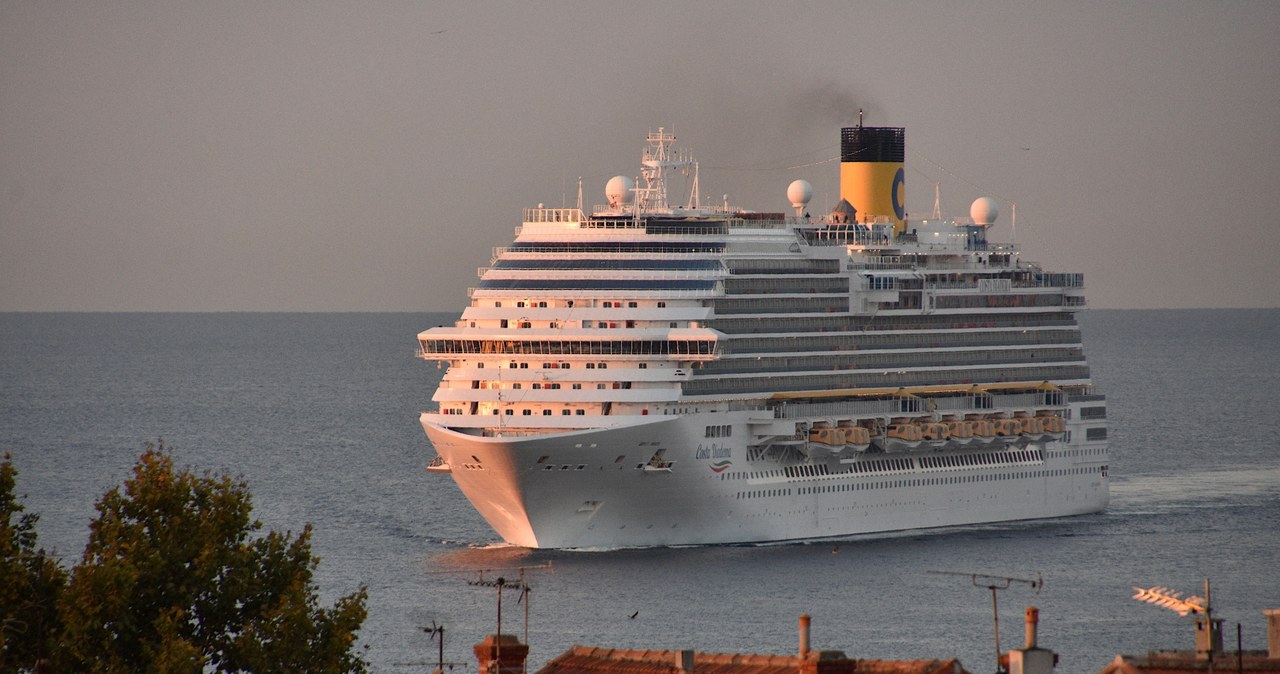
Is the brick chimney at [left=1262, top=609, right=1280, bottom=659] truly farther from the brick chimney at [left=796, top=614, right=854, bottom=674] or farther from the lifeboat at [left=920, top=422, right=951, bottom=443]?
the lifeboat at [left=920, top=422, right=951, bottom=443]

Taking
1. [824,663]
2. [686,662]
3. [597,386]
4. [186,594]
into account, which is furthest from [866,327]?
[824,663]

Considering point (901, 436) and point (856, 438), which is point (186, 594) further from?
point (901, 436)

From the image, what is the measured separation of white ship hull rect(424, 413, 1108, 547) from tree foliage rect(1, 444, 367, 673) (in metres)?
35.5

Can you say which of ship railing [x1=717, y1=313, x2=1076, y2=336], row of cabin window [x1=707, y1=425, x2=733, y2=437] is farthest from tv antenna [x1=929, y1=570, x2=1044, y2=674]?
ship railing [x1=717, y1=313, x2=1076, y2=336]

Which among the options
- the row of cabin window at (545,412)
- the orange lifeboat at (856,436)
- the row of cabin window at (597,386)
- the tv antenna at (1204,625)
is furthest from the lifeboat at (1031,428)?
the tv antenna at (1204,625)

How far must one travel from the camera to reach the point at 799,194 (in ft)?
311

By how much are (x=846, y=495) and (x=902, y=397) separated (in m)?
4.66

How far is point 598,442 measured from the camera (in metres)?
74.9

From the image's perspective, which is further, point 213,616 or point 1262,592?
point 1262,592

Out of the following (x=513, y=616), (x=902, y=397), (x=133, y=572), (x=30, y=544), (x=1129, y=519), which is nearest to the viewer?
(x=133, y=572)

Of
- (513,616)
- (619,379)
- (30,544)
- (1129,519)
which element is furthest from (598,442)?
(30,544)

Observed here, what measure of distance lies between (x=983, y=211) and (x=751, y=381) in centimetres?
2254

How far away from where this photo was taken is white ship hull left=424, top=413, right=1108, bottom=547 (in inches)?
2958

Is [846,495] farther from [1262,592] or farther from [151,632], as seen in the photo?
[151,632]
